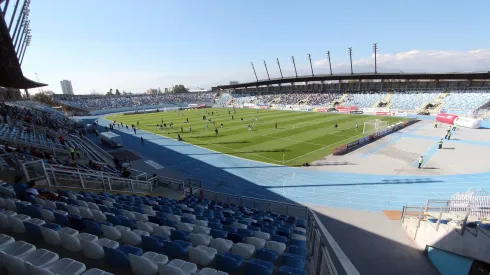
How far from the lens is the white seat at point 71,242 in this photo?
15.5ft

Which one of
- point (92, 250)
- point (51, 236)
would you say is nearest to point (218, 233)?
point (92, 250)

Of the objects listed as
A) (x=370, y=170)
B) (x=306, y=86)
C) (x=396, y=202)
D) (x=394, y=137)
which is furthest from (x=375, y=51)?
(x=396, y=202)

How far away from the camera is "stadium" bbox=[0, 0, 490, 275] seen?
495 cm

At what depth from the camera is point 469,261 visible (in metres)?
7.30

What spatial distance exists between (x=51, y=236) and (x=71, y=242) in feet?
1.92

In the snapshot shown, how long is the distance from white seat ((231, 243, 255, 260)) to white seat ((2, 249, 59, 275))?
340cm

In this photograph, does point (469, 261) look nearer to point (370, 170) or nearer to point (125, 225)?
point (125, 225)

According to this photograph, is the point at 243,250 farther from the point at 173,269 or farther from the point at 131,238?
the point at 131,238

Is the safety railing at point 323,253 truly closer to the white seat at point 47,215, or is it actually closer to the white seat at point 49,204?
the white seat at point 47,215

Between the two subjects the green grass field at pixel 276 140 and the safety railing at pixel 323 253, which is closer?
the safety railing at pixel 323 253

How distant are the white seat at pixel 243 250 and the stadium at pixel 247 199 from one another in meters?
0.02

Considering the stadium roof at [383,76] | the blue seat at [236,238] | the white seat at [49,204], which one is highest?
the stadium roof at [383,76]

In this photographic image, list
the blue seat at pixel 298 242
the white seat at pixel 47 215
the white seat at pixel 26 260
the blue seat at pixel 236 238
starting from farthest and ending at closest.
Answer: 1. the blue seat at pixel 298 242
2. the blue seat at pixel 236 238
3. the white seat at pixel 47 215
4. the white seat at pixel 26 260

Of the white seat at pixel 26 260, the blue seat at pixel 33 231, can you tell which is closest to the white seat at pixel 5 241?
the blue seat at pixel 33 231
